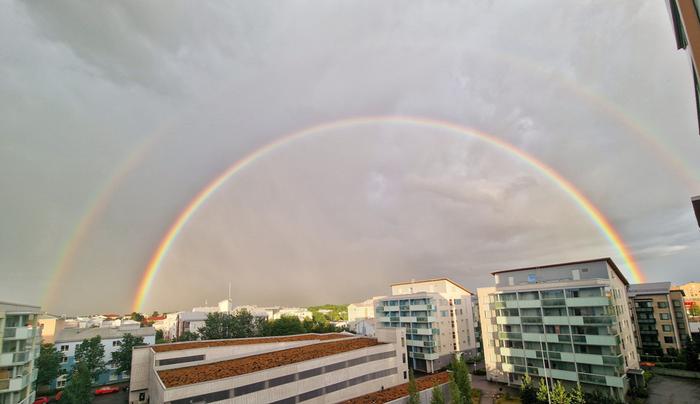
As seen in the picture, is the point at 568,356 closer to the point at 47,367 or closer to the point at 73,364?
the point at 47,367

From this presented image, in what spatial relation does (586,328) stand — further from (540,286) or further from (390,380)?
(390,380)

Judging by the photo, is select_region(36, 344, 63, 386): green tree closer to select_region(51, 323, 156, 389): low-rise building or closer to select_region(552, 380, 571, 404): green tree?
select_region(51, 323, 156, 389): low-rise building

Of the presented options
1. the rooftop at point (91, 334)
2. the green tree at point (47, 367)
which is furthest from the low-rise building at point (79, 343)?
the green tree at point (47, 367)

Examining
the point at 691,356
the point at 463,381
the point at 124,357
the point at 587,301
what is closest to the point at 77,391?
the point at 124,357

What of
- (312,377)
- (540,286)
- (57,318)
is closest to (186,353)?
(312,377)

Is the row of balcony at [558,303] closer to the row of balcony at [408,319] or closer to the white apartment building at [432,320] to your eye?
the row of balcony at [408,319]

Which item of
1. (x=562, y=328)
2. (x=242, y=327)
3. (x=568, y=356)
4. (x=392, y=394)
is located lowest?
(x=392, y=394)

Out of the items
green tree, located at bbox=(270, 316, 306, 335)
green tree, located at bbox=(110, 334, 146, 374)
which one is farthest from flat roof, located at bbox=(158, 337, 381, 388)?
green tree, located at bbox=(270, 316, 306, 335)
